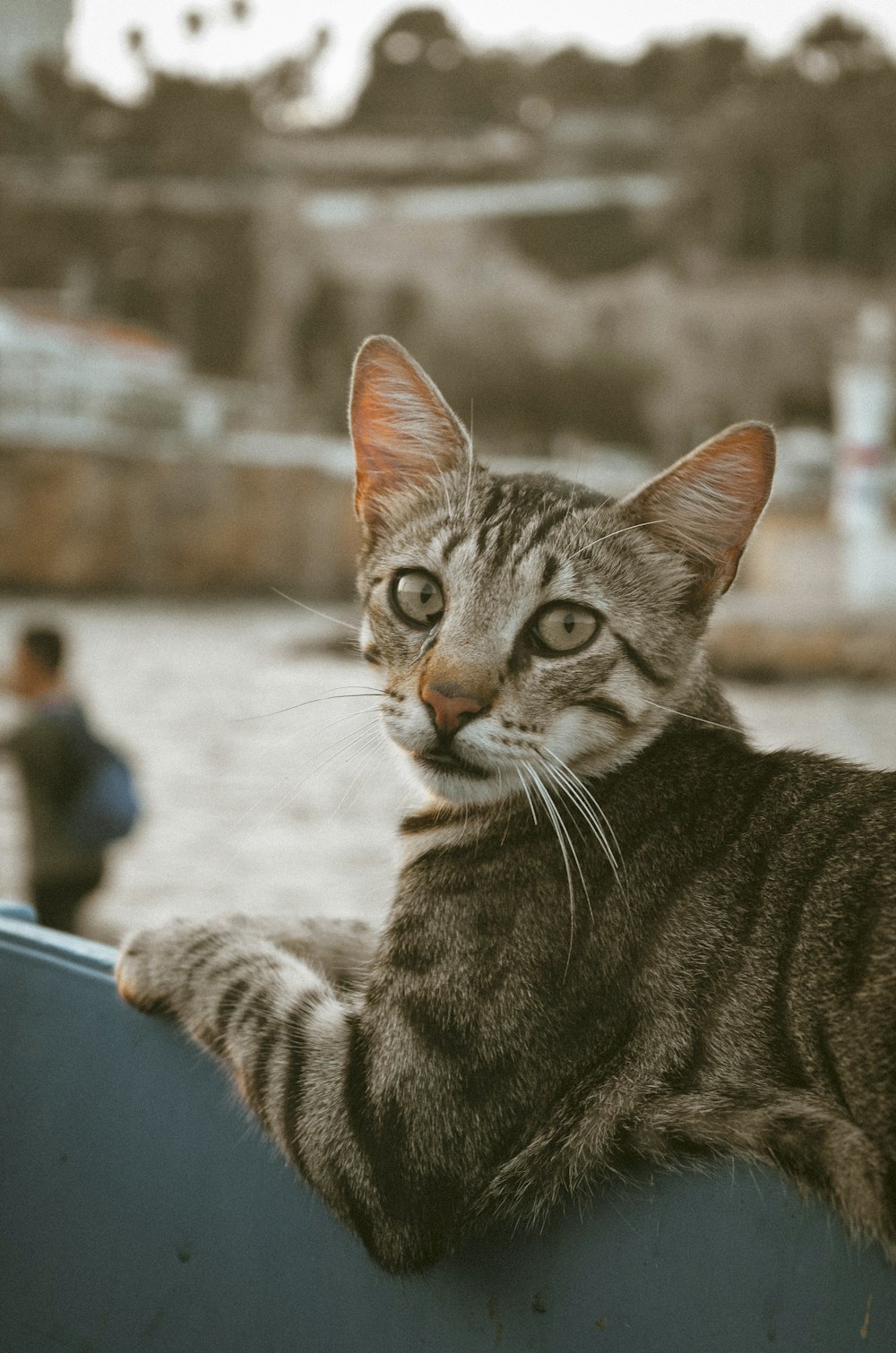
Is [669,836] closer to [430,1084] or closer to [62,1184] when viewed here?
[430,1084]

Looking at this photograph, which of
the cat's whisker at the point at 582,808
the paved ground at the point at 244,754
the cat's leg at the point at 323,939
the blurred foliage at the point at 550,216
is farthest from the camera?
the blurred foliage at the point at 550,216

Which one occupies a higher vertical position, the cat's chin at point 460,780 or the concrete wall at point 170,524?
the cat's chin at point 460,780

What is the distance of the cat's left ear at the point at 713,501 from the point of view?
99 centimetres

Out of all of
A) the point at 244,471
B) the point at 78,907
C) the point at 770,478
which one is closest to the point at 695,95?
the point at 244,471

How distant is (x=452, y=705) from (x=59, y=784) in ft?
6.19

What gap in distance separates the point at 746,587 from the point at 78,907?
247 inches

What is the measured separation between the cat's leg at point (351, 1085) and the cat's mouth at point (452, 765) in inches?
6.8

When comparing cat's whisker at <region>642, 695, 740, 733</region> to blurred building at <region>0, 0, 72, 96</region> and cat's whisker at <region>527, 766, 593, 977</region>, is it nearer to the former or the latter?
cat's whisker at <region>527, 766, 593, 977</region>

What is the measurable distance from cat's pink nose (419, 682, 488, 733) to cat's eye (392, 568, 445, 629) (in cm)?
11

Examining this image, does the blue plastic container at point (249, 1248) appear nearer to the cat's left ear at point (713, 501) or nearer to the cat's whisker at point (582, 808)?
the cat's whisker at point (582, 808)

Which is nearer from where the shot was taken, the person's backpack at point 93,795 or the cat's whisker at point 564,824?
the cat's whisker at point 564,824

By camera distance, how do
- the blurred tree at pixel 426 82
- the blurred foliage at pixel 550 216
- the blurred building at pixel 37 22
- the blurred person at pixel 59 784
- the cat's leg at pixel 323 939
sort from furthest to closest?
the blurred foliage at pixel 550 216 → the blurred tree at pixel 426 82 → the blurred person at pixel 59 784 → the blurred building at pixel 37 22 → the cat's leg at pixel 323 939

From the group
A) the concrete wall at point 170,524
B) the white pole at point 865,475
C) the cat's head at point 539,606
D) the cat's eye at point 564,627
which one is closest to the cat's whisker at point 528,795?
the cat's head at point 539,606

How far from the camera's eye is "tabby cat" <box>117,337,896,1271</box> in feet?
2.73
